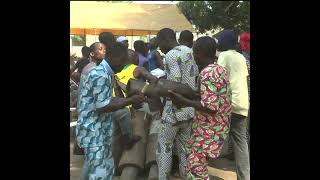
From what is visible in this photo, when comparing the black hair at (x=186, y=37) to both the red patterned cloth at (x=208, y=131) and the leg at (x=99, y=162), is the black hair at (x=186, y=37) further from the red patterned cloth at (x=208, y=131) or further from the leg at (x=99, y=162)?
the leg at (x=99, y=162)

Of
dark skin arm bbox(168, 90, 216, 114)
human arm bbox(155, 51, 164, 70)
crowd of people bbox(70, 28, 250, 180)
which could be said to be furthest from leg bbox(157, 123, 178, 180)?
human arm bbox(155, 51, 164, 70)

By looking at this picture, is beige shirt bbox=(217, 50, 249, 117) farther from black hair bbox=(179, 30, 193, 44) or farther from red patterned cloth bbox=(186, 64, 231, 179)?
red patterned cloth bbox=(186, 64, 231, 179)

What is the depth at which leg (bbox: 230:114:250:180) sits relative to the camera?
480cm

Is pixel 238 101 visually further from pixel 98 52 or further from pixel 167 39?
pixel 98 52

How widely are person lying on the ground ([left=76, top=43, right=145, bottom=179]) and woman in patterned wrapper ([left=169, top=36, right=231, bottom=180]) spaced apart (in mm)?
503

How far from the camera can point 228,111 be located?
3975 mm

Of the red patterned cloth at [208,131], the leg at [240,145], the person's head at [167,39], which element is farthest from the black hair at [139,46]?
the red patterned cloth at [208,131]

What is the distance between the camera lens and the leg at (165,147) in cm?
473

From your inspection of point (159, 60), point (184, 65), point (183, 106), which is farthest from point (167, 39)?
point (159, 60)

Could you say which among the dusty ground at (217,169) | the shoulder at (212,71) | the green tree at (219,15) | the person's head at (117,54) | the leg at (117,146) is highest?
the green tree at (219,15)

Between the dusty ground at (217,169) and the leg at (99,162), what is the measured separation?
178cm
